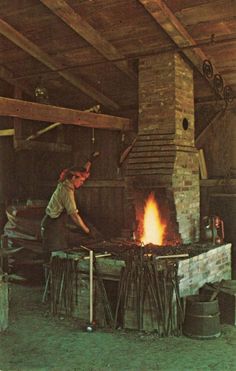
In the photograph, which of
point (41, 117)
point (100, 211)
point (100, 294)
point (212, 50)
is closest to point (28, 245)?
point (100, 211)

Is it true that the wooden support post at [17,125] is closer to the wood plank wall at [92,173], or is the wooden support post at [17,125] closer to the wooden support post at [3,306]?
the wood plank wall at [92,173]

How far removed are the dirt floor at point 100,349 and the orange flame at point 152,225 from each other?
2021 millimetres

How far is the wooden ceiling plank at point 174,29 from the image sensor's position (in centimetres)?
653

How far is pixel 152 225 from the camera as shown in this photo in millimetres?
7785

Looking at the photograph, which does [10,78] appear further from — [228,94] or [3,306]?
[3,306]

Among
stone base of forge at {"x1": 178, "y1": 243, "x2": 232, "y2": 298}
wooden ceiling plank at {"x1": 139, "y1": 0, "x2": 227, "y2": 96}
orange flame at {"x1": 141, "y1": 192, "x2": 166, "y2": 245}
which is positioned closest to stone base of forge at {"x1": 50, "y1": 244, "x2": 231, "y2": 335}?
stone base of forge at {"x1": 178, "y1": 243, "x2": 232, "y2": 298}

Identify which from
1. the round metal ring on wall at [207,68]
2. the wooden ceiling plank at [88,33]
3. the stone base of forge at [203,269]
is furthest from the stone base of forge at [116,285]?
the wooden ceiling plank at [88,33]

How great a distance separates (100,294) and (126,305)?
1.33 ft

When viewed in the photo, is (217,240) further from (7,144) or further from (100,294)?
(7,144)

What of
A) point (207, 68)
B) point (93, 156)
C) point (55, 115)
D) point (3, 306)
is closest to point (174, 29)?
point (207, 68)

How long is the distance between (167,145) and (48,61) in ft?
9.54

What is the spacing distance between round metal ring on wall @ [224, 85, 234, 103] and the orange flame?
8.35 ft

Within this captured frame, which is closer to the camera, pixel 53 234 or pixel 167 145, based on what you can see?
pixel 167 145

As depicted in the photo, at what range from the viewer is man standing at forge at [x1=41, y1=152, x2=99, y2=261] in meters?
7.45
